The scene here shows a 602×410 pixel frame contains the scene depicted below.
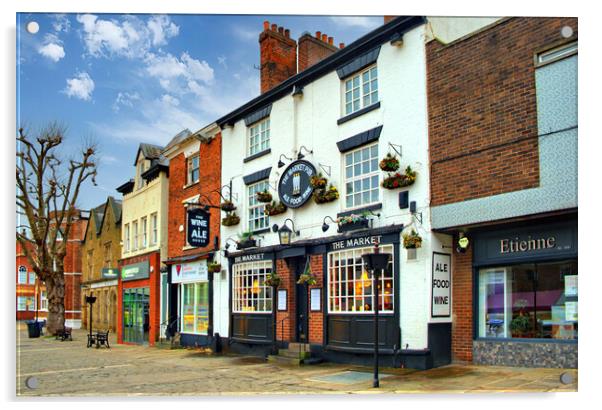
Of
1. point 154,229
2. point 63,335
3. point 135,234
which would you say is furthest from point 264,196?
point 63,335

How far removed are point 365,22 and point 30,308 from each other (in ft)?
80.7

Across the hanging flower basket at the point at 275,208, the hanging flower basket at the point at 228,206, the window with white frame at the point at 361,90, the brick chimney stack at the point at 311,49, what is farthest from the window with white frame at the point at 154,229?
the window with white frame at the point at 361,90

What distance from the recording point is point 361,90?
45.6ft

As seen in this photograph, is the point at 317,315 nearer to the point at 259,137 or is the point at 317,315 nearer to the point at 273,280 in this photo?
the point at 273,280

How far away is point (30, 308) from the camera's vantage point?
29.6 metres

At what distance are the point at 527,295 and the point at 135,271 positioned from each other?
17157 mm

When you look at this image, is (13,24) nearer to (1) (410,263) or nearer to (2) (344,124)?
(2) (344,124)

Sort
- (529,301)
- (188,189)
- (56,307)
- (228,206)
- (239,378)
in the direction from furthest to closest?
(56,307), (188,189), (228,206), (239,378), (529,301)

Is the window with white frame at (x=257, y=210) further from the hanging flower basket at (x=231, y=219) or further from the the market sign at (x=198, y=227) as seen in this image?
the the market sign at (x=198, y=227)

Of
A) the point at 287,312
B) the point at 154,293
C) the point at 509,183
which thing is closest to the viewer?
the point at 509,183

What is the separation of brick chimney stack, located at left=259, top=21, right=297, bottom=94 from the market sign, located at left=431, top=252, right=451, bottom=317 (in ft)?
27.7

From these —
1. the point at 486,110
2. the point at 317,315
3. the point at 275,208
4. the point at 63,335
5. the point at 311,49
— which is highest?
the point at 311,49

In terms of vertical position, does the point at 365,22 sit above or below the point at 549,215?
above

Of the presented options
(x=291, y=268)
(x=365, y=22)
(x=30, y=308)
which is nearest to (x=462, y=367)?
(x=291, y=268)
